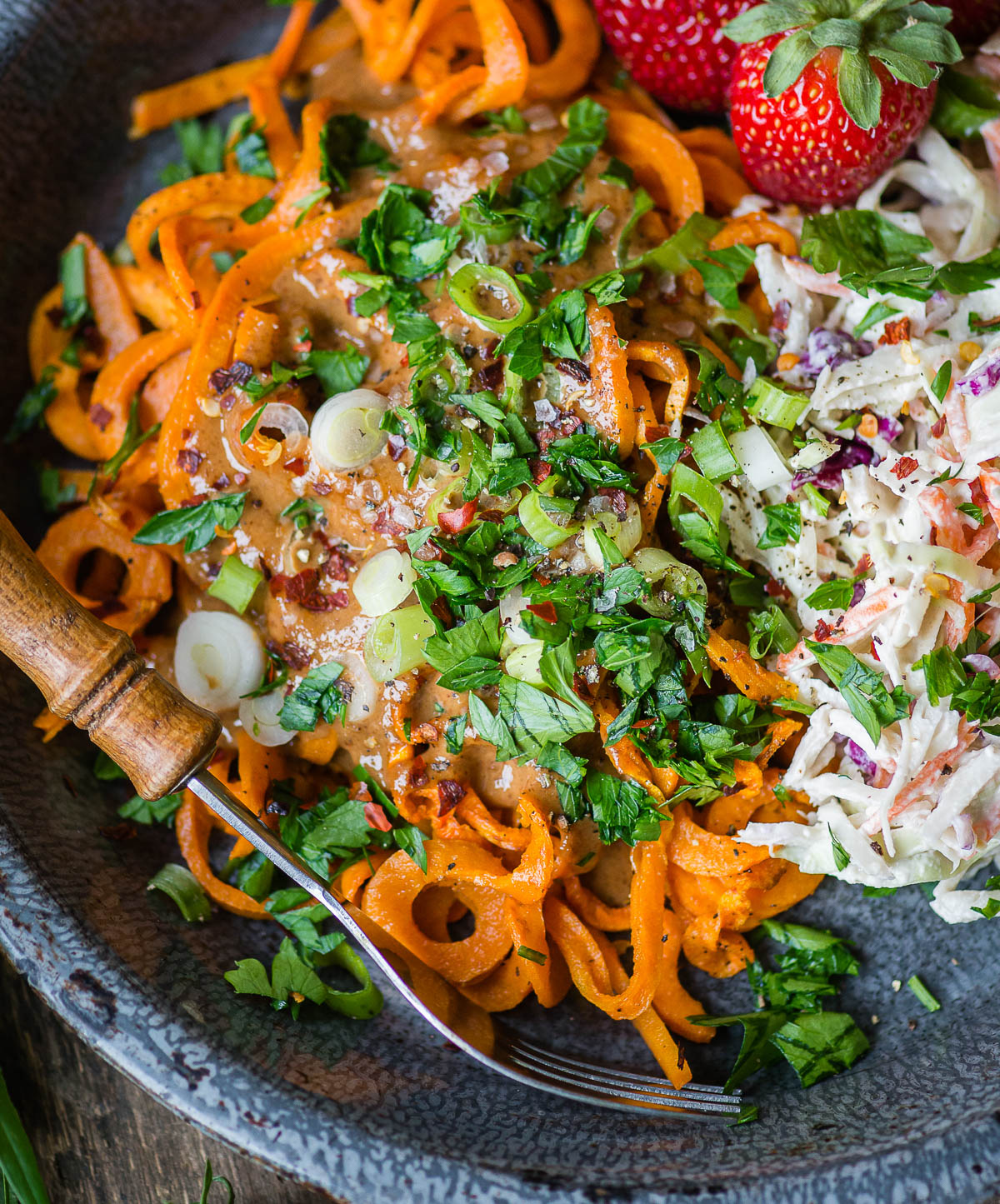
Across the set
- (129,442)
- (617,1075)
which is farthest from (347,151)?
(617,1075)

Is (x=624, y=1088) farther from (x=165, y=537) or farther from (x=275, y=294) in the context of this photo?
(x=275, y=294)

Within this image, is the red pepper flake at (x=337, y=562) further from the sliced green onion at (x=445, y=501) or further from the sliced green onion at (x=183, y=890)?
the sliced green onion at (x=183, y=890)

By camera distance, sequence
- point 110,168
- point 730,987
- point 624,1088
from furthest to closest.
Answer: point 110,168
point 730,987
point 624,1088

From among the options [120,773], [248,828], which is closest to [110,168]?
[120,773]

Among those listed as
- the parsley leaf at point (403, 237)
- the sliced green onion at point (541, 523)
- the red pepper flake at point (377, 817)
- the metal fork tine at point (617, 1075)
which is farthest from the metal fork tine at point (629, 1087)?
the parsley leaf at point (403, 237)

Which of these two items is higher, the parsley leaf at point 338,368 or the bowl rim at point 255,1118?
the parsley leaf at point 338,368

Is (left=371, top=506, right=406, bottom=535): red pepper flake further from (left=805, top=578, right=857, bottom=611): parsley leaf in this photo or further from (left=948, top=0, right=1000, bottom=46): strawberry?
(left=948, top=0, right=1000, bottom=46): strawberry
